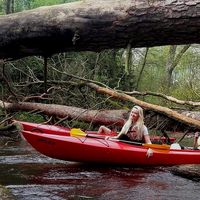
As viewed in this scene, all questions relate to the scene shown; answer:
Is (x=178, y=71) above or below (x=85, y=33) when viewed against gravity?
below

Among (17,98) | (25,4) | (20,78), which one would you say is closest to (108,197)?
(17,98)

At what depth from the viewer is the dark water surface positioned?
252 inches

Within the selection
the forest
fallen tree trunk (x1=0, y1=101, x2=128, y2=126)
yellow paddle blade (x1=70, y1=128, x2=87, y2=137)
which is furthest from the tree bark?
fallen tree trunk (x1=0, y1=101, x2=128, y2=126)

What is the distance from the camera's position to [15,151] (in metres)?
10.2

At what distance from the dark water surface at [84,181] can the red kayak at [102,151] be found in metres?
0.24

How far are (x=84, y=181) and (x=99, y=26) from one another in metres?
5.50

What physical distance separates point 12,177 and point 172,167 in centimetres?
318

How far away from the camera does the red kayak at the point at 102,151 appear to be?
8000 millimetres

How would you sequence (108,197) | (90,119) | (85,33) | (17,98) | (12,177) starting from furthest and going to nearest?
(17,98), (90,119), (12,177), (108,197), (85,33)

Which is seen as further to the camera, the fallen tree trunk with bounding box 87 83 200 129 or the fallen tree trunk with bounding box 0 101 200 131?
the fallen tree trunk with bounding box 0 101 200 131

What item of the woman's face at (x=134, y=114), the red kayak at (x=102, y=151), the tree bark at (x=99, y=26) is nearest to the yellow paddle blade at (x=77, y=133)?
the red kayak at (x=102, y=151)

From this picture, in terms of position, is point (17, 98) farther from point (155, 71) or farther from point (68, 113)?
point (155, 71)

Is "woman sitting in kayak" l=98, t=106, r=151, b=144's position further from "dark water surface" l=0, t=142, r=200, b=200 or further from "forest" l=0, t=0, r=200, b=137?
"dark water surface" l=0, t=142, r=200, b=200

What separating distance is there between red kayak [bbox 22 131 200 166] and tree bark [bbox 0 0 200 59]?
5553mm
